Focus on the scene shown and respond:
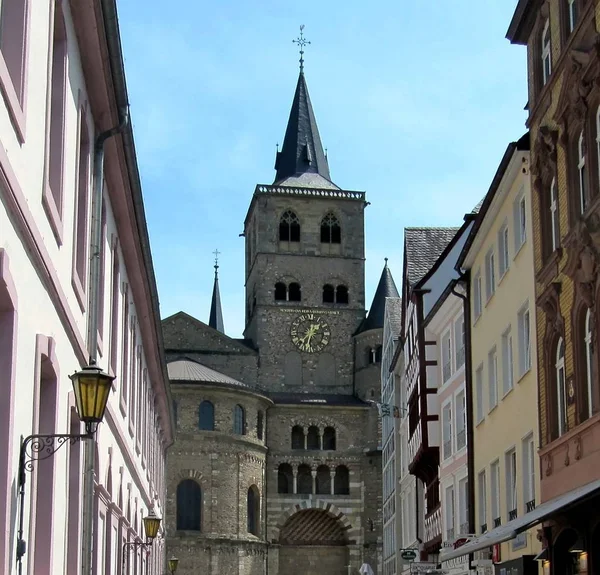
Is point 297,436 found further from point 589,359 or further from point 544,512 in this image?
point 544,512

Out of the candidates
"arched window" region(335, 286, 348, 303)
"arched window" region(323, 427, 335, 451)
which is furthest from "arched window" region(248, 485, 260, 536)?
"arched window" region(335, 286, 348, 303)

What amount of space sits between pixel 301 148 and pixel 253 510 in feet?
94.7

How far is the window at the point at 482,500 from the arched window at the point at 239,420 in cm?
5072

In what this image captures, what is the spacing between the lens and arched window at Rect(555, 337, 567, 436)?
2019cm

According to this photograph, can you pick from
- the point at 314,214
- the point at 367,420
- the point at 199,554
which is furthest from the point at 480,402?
the point at 314,214

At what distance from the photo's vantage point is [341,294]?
89312 millimetres

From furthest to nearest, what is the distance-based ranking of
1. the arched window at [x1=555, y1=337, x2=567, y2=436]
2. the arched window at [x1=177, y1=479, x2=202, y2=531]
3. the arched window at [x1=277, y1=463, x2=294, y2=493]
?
the arched window at [x1=277, y1=463, x2=294, y2=493] < the arched window at [x1=177, y1=479, x2=202, y2=531] < the arched window at [x1=555, y1=337, x2=567, y2=436]

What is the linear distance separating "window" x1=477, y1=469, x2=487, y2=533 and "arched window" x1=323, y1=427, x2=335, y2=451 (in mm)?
54927

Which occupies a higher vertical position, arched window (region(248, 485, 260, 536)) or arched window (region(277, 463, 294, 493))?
arched window (region(277, 463, 294, 493))

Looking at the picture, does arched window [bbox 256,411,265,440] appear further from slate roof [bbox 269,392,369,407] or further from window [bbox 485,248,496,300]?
window [bbox 485,248,496,300]

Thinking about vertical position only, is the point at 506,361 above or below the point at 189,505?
above

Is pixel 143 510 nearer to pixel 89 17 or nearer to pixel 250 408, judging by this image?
pixel 89 17

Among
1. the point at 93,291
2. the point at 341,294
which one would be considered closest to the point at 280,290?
the point at 341,294

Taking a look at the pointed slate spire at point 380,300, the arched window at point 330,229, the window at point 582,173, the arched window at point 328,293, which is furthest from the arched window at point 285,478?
the window at point 582,173
